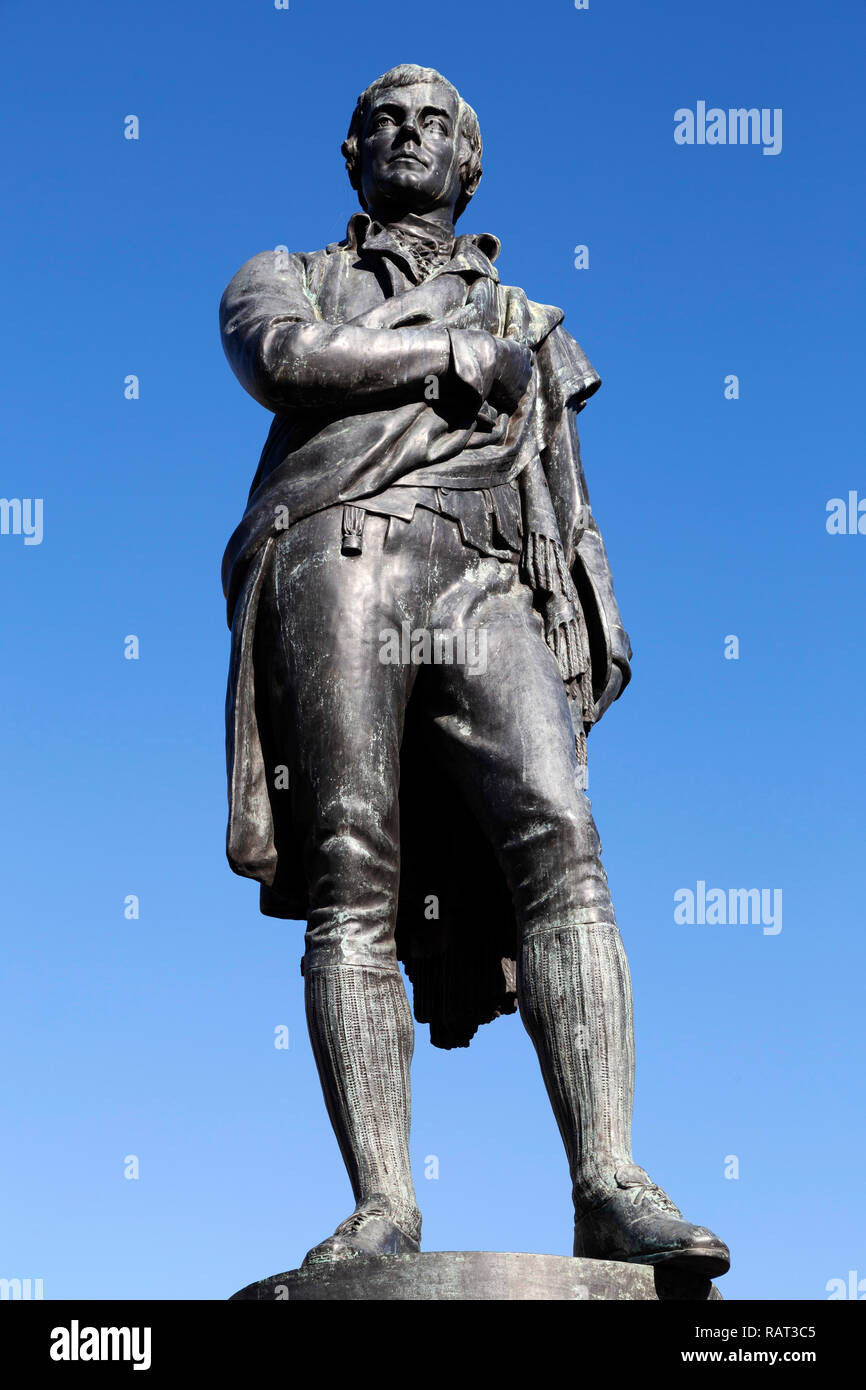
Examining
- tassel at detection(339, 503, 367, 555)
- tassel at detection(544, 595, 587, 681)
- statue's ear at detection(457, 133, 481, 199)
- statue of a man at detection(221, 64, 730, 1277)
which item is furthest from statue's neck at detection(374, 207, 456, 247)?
tassel at detection(544, 595, 587, 681)

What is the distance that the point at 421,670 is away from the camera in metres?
8.49

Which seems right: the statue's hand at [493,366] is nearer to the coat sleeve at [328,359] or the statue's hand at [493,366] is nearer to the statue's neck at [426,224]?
the coat sleeve at [328,359]

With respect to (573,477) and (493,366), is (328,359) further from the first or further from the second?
(573,477)

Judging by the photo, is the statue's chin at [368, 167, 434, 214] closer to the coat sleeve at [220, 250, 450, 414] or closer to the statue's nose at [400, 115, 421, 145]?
the statue's nose at [400, 115, 421, 145]

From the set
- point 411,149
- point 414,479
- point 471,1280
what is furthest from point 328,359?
point 471,1280

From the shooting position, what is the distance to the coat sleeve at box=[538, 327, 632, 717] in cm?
921

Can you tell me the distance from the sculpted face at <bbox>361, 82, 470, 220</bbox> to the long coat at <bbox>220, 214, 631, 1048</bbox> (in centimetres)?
19

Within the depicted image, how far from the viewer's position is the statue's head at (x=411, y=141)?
30.5ft

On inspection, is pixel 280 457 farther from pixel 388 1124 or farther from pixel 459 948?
pixel 388 1124

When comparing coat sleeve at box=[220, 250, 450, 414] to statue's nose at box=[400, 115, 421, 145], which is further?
statue's nose at box=[400, 115, 421, 145]

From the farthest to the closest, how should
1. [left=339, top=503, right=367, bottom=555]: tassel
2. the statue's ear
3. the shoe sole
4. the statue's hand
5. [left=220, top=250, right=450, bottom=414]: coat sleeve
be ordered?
the statue's ear < the statue's hand < [left=220, top=250, right=450, bottom=414]: coat sleeve < [left=339, top=503, right=367, bottom=555]: tassel < the shoe sole

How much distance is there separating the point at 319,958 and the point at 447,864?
3.51 feet

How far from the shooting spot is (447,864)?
8.90 metres
